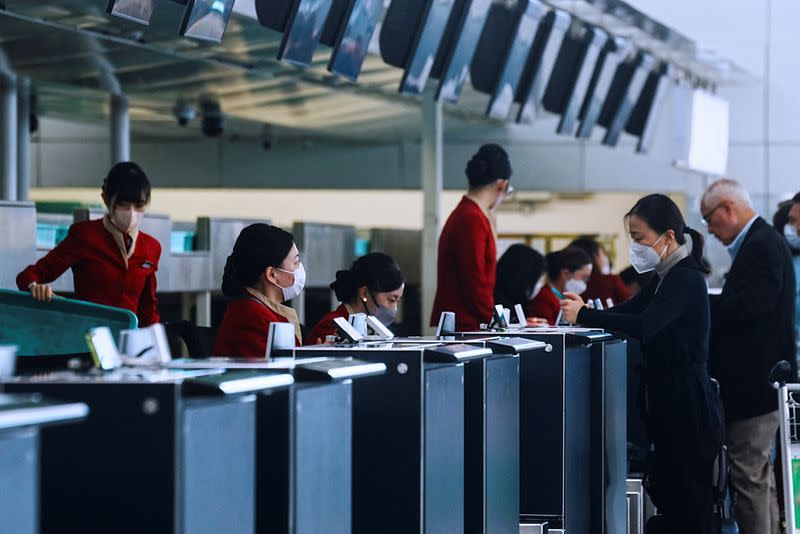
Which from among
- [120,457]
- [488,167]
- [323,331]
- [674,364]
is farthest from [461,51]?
[120,457]

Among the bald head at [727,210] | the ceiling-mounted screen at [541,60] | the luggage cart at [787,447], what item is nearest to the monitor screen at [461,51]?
the ceiling-mounted screen at [541,60]

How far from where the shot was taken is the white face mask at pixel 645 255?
5.58m

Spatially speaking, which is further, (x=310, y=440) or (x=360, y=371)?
(x=360, y=371)

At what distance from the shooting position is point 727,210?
21.4 ft

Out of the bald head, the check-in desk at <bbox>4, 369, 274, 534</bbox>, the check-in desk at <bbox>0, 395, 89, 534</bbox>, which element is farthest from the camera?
the bald head

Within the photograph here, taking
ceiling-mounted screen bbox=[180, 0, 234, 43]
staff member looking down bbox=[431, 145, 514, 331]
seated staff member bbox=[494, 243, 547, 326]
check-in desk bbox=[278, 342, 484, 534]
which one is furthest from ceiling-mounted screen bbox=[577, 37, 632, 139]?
check-in desk bbox=[278, 342, 484, 534]

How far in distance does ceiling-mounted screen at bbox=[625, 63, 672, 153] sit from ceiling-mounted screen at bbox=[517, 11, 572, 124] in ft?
13.5

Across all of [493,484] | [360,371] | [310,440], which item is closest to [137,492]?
[310,440]

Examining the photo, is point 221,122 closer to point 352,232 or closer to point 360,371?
point 352,232

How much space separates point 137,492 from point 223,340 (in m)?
1.71

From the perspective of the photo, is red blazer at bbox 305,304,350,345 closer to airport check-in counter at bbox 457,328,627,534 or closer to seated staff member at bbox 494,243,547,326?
airport check-in counter at bbox 457,328,627,534

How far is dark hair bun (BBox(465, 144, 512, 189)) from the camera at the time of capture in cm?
671

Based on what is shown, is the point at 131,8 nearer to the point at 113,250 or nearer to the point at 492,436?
the point at 113,250

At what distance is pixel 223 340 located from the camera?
14.3 ft
